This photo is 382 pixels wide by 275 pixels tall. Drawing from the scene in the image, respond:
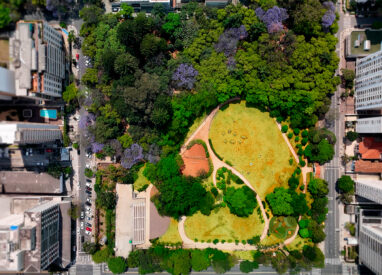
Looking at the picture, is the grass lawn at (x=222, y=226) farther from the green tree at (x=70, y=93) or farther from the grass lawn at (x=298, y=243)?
the green tree at (x=70, y=93)

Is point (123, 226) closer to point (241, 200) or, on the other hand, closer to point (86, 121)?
point (86, 121)

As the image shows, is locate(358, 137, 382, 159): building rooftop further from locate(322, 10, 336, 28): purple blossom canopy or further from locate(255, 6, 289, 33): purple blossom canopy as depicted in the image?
locate(255, 6, 289, 33): purple blossom canopy

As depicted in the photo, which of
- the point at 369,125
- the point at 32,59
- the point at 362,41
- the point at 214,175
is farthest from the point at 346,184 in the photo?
the point at 32,59

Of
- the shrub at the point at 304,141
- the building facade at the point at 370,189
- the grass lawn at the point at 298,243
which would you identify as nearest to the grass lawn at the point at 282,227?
the grass lawn at the point at 298,243

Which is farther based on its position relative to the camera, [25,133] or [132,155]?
[132,155]

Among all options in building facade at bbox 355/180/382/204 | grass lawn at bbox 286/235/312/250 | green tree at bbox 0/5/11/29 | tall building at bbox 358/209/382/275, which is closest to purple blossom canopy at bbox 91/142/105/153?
green tree at bbox 0/5/11/29

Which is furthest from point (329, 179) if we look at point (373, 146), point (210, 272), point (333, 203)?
point (210, 272)
